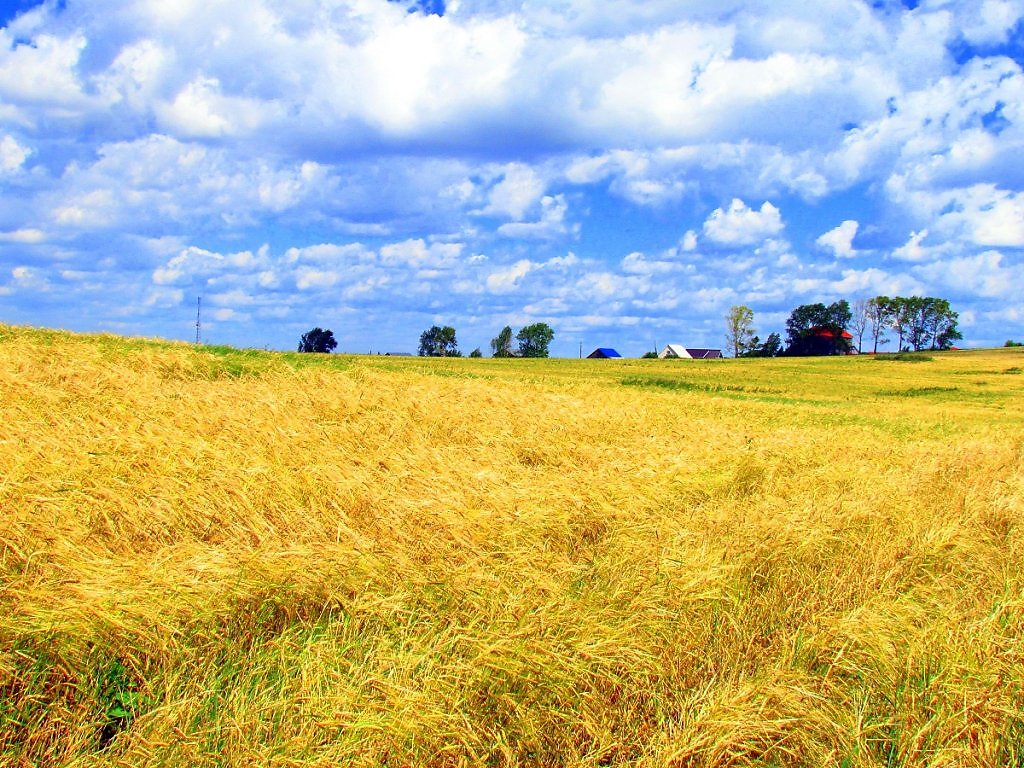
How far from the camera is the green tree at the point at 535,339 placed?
127438 millimetres

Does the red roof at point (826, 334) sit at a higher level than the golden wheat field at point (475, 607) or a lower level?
higher

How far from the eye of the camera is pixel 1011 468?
1055 cm

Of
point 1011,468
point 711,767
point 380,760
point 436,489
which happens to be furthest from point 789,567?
point 1011,468

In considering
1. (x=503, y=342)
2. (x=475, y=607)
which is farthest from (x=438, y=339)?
(x=475, y=607)

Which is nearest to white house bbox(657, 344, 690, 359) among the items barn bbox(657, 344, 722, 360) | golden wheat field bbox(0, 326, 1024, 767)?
barn bbox(657, 344, 722, 360)

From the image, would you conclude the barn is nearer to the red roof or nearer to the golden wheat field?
the red roof

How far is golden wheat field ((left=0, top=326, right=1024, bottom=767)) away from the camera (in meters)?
3.49

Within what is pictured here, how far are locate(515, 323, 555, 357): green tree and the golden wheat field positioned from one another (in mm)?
118817

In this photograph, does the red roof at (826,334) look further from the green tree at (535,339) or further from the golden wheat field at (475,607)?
the golden wheat field at (475,607)

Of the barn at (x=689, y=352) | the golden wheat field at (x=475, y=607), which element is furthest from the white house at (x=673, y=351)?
the golden wheat field at (x=475, y=607)

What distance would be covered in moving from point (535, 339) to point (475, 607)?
409 ft

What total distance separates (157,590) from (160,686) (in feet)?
2.30

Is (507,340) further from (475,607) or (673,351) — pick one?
(475,607)

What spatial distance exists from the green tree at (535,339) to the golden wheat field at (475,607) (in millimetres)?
118817
